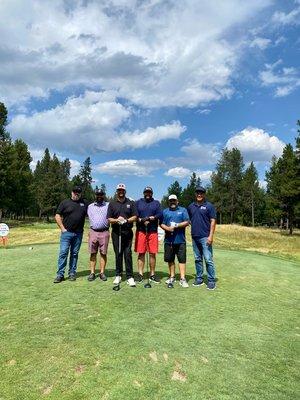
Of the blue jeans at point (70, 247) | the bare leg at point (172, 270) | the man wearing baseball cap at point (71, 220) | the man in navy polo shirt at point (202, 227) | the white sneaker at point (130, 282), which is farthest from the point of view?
the man wearing baseball cap at point (71, 220)

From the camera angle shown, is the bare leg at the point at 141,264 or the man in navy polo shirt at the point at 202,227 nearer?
the man in navy polo shirt at the point at 202,227

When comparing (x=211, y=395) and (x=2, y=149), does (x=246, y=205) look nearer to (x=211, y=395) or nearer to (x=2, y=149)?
(x=2, y=149)

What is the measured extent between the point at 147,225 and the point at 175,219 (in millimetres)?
731

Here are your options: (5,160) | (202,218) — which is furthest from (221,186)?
(202,218)

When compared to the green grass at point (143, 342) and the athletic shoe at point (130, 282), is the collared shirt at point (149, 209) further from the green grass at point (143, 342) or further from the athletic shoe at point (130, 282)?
the green grass at point (143, 342)

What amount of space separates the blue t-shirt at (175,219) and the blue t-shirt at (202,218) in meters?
0.32

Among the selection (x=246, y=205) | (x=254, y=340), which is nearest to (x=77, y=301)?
(x=254, y=340)

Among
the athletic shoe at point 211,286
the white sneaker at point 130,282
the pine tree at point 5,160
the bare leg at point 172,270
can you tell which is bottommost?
the athletic shoe at point 211,286

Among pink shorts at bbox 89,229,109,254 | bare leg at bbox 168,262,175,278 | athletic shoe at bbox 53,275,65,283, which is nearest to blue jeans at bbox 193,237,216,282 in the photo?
bare leg at bbox 168,262,175,278

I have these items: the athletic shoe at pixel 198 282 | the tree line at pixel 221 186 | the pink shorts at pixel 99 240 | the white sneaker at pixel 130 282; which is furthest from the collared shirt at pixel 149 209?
the tree line at pixel 221 186

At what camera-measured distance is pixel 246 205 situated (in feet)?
271

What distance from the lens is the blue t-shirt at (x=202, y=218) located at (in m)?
11.2

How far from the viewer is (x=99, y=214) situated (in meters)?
11.2

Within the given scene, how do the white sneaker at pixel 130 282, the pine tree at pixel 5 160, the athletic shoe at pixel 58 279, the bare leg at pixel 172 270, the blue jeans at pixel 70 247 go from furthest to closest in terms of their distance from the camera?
1. the pine tree at pixel 5 160
2. the blue jeans at pixel 70 247
3. the bare leg at pixel 172 270
4. the athletic shoe at pixel 58 279
5. the white sneaker at pixel 130 282
